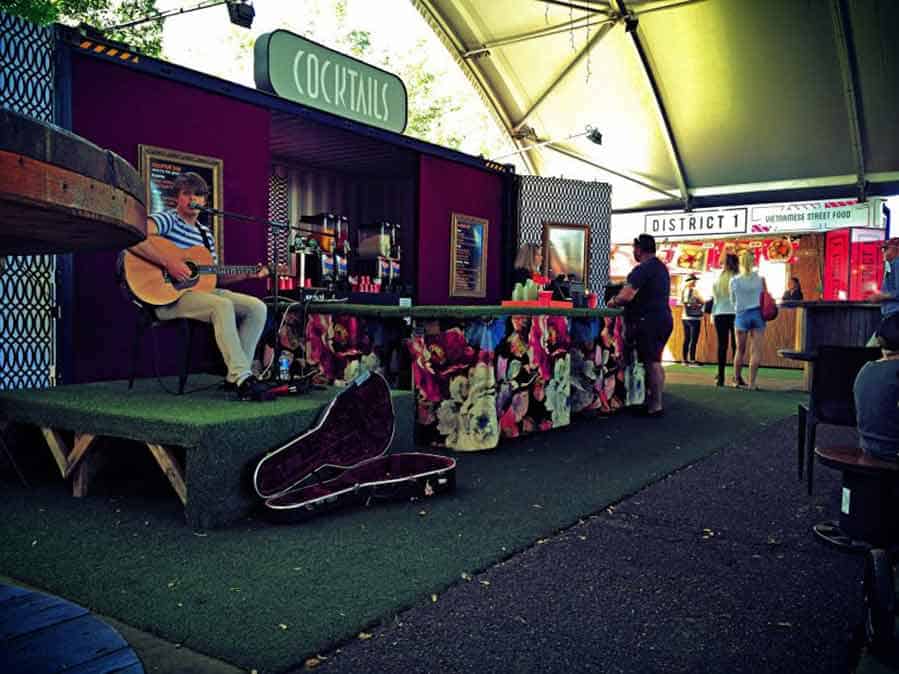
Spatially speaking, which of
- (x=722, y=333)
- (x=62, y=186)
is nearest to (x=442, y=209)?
(x=722, y=333)

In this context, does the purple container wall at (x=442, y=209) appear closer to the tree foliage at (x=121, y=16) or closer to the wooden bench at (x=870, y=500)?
the wooden bench at (x=870, y=500)

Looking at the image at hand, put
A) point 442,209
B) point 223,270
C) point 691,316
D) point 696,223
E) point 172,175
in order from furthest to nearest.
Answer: point 696,223
point 691,316
point 442,209
point 172,175
point 223,270

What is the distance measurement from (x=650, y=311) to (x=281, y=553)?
4877 mm

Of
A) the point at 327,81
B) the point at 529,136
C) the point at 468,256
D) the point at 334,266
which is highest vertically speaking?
the point at 529,136

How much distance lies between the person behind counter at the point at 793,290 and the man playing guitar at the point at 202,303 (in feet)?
36.6

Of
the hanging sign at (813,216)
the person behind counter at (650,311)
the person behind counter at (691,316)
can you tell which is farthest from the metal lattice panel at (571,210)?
the person behind counter at (650,311)

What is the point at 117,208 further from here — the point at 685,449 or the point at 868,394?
the point at 685,449

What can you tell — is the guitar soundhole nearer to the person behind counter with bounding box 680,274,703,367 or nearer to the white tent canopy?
the white tent canopy

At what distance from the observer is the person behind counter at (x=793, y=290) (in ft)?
42.0

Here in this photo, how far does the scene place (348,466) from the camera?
11.9ft

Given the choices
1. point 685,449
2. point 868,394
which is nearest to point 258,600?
point 868,394

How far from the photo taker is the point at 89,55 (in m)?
5.09

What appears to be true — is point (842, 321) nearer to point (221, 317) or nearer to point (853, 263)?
point (221, 317)

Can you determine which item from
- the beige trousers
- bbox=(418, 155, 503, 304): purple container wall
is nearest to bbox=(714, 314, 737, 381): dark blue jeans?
bbox=(418, 155, 503, 304): purple container wall
